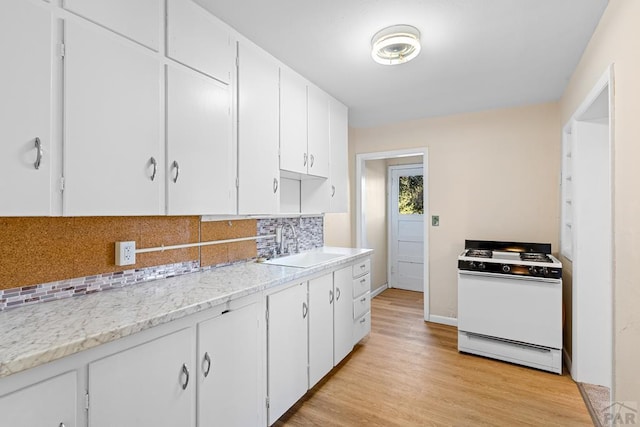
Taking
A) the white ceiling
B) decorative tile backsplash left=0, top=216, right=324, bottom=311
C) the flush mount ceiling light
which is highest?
the white ceiling

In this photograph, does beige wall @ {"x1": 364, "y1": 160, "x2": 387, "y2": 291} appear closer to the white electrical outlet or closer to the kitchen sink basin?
the kitchen sink basin

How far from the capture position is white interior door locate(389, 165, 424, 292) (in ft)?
16.8

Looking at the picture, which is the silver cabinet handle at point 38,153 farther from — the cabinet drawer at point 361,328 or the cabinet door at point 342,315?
the cabinet drawer at point 361,328

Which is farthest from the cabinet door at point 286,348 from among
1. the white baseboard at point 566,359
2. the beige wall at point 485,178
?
the white baseboard at point 566,359

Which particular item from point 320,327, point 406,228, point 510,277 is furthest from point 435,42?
point 406,228

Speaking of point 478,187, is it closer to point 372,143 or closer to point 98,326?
point 372,143

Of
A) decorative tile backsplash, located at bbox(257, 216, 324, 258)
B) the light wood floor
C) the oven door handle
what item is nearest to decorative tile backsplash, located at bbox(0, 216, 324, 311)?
decorative tile backsplash, located at bbox(257, 216, 324, 258)

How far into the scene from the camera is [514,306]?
269cm

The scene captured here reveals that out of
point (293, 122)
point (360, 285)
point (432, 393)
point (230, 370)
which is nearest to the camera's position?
point (230, 370)

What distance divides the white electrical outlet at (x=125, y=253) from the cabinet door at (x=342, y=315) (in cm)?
143

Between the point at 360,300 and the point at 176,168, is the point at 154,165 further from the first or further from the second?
the point at 360,300

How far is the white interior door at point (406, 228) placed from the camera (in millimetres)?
5113

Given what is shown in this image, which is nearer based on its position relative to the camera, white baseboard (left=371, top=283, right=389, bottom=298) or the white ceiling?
the white ceiling

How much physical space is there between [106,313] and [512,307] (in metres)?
2.95
